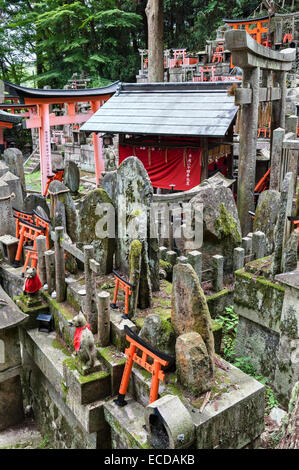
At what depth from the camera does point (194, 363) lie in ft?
12.5

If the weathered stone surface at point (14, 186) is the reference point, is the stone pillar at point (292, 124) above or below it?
above

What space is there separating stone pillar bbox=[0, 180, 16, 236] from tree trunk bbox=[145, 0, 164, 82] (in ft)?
33.6

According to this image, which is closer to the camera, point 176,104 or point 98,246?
point 98,246

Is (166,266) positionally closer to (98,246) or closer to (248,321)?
(98,246)

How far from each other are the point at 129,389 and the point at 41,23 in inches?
1013

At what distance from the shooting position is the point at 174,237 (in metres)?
7.48

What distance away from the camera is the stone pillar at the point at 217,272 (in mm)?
6316

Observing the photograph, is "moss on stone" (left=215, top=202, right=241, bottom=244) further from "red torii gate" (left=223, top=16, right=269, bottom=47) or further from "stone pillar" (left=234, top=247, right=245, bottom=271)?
"red torii gate" (left=223, top=16, right=269, bottom=47)

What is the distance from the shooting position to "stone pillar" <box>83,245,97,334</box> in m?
4.96

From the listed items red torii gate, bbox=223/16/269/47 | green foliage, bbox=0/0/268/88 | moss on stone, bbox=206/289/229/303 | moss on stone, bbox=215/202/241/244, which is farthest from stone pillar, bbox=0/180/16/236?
green foliage, bbox=0/0/268/88

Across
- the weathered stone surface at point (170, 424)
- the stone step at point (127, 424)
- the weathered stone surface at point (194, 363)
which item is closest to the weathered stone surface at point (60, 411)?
the stone step at point (127, 424)

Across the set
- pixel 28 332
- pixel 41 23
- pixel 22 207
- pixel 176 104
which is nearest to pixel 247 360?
pixel 28 332

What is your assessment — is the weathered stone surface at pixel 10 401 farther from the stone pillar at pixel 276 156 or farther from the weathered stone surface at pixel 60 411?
the stone pillar at pixel 276 156

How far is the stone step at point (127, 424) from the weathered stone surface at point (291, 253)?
2229mm
